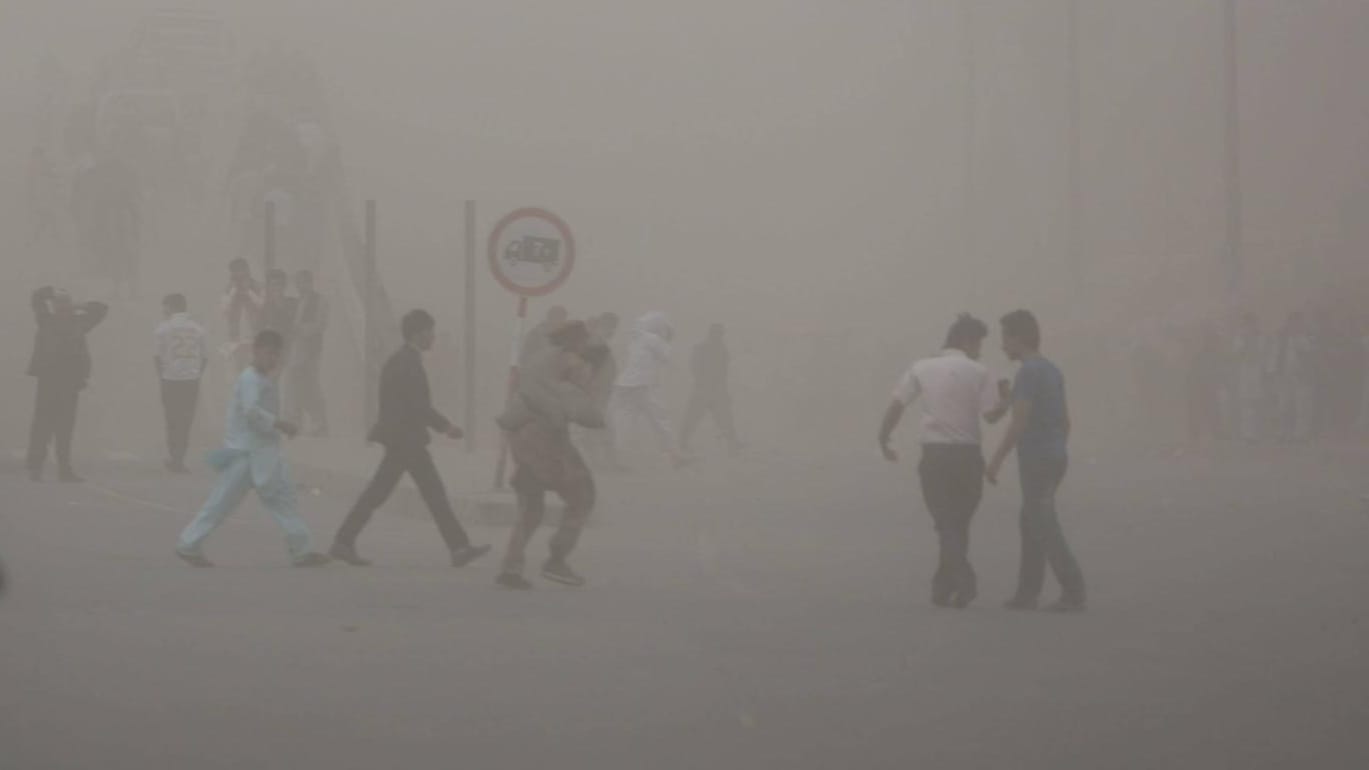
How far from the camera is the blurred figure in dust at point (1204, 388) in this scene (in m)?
32.8

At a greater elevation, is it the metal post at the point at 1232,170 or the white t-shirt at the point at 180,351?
the metal post at the point at 1232,170

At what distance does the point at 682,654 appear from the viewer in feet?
36.1

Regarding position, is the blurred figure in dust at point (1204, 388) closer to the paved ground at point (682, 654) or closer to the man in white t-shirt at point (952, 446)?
the paved ground at point (682, 654)

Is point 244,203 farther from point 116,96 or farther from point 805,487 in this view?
point 805,487

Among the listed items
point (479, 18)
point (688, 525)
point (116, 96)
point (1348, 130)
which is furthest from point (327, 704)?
point (479, 18)

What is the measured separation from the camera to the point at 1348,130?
2126 inches

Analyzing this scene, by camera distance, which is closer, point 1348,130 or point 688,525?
point 688,525

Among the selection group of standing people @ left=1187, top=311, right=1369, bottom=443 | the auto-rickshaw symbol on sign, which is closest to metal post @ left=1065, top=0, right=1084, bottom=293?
group of standing people @ left=1187, top=311, right=1369, bottom=443

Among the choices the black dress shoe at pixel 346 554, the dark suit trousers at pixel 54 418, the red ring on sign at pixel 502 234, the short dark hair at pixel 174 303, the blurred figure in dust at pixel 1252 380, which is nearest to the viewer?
the black dress shoe at pixel 346 554

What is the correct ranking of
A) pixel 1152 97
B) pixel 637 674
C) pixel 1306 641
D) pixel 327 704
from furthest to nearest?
pixel 1152 97 → pixel 1306 641 → pixel 637 674 → pixel 327 704

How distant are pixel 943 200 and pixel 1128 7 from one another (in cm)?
753

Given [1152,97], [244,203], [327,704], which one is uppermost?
[1152,97]

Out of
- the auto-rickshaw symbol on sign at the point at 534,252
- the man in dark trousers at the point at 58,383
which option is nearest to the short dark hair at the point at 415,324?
the auto-rickshaw symbol on sign at the point at 534,252

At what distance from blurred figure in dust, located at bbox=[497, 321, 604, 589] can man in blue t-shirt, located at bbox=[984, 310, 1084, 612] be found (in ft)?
7.30
